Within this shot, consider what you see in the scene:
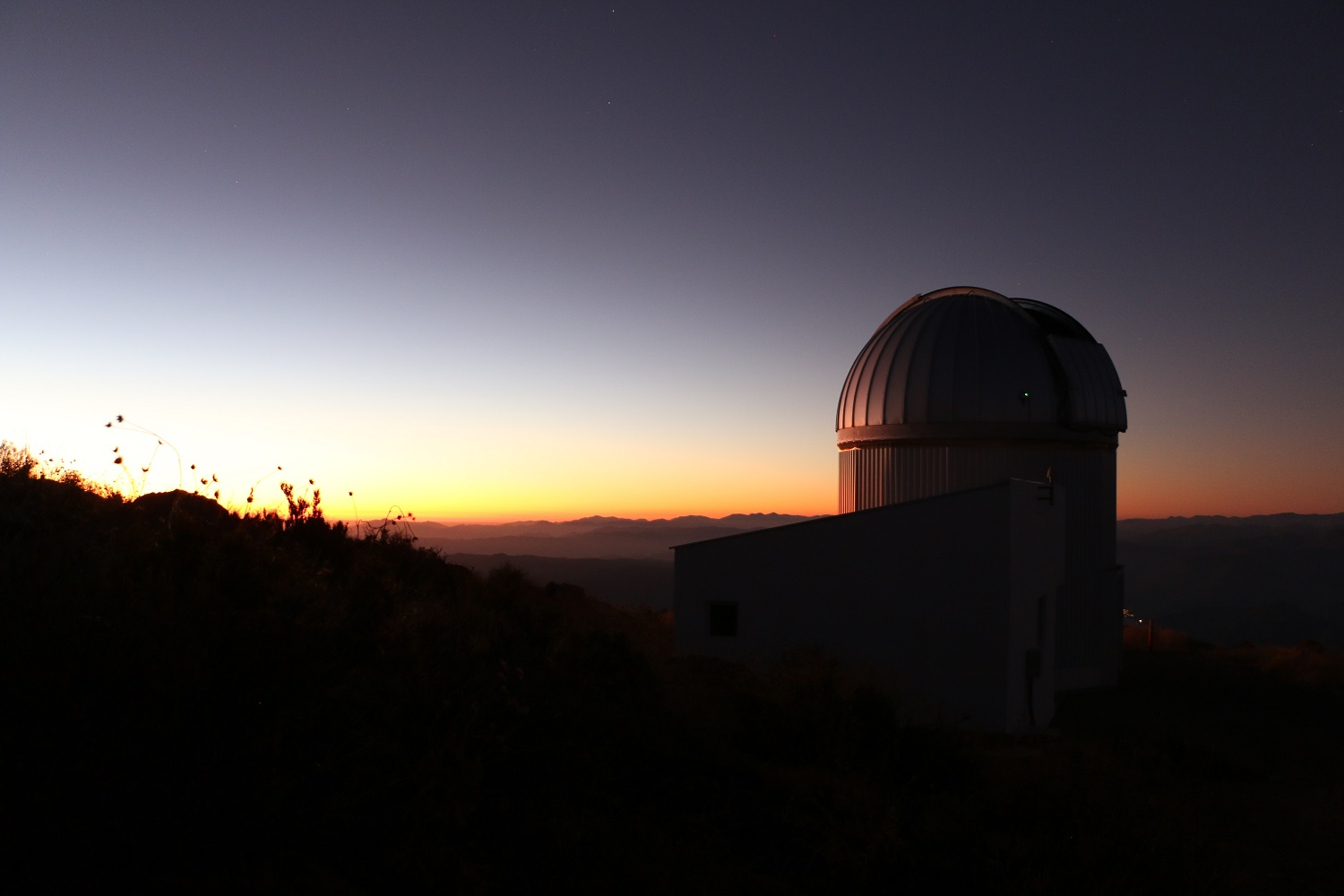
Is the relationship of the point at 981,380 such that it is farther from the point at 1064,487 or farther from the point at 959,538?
the point at 959,538

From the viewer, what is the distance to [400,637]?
13.3ft

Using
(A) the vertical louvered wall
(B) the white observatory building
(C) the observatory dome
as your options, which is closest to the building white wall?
(B) the white observatory building

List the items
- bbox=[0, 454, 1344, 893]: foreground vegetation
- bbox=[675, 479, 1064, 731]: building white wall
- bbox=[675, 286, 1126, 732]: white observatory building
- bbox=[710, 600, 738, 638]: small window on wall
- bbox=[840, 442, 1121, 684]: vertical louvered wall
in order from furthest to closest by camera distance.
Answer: bbox=[840, 442, 1121, 684]: vertical louvered wall < bbox=[710, 600, 738, 638]: small window on wall < bbox=[675, 286, 1126, 732]: white observatory building < bbox=[675, 479, 1064, 731]: building white wall < bbox=[0, 454, 1344, 893]: foreground vegetation

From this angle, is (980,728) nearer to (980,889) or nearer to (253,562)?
(980,889)

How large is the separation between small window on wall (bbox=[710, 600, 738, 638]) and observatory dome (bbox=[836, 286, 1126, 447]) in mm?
4737

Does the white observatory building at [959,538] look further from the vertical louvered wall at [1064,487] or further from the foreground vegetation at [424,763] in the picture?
the foreground vegetation at [424,763]

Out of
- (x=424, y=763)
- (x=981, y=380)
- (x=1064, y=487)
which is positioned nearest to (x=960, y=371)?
(x=981, y=380)

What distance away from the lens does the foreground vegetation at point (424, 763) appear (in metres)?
2.72

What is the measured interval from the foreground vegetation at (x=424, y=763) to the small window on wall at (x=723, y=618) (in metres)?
4.94

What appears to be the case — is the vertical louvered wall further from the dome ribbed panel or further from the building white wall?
the building white wall

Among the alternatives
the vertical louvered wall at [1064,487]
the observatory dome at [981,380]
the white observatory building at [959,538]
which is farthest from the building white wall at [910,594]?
the observatory dome at [981,380]

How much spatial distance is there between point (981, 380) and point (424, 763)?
1267 centimetres

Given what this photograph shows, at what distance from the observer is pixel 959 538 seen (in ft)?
34.1

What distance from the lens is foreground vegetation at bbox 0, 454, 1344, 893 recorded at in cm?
272
